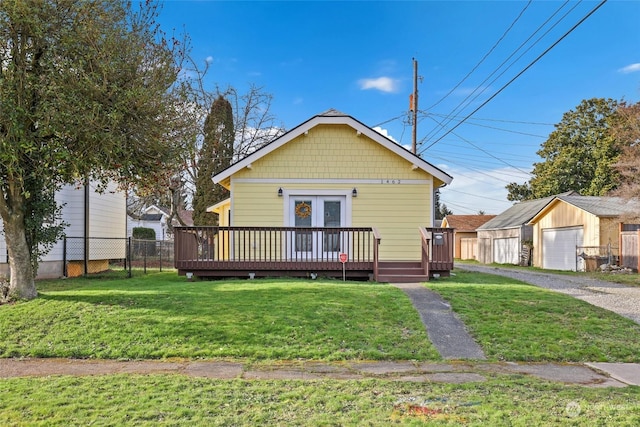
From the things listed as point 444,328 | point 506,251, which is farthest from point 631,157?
→ point 506,251

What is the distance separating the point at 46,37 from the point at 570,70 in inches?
601

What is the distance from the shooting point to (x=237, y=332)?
7.25 meters

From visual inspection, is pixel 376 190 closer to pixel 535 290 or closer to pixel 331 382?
pixel 535 290

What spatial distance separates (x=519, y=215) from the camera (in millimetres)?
30984

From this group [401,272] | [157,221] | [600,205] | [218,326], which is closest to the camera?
[218,326]

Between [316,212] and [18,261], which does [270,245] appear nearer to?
[316,212]

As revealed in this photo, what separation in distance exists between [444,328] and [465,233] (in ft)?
119

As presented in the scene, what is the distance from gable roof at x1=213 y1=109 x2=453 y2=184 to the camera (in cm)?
→ 1398

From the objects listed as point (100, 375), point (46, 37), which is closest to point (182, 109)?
point (46, 37)

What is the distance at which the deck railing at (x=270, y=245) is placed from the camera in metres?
12.8

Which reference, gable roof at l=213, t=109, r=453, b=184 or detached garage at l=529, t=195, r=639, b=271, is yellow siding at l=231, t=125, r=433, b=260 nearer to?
gable roof at l=213, t=109, r=453, b=184

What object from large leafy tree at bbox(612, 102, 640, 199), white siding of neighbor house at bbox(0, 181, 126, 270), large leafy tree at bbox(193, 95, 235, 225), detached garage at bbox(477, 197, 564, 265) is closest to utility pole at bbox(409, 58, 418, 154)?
large leafy tree at bbox(612, 102, 640, 199)

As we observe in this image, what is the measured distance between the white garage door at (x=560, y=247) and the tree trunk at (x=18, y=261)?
22058mm

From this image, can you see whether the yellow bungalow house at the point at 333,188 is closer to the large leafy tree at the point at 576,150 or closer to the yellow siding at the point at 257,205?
the yellow siding at the point at 257,205
